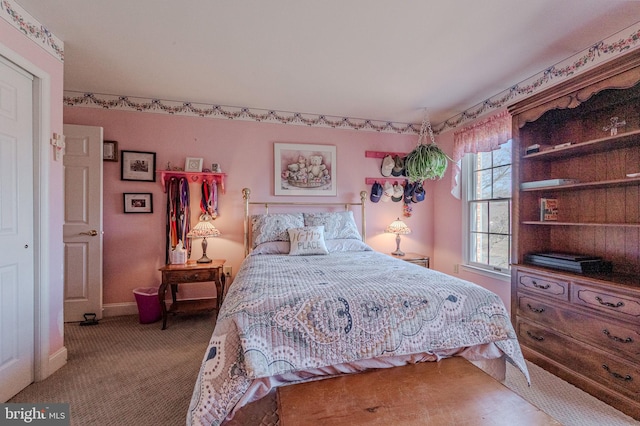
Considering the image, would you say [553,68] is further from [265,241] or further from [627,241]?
[265,241]

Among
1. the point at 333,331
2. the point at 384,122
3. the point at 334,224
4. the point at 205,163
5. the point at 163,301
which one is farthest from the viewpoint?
the point at 384,122

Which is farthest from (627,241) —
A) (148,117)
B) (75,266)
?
(75,266)

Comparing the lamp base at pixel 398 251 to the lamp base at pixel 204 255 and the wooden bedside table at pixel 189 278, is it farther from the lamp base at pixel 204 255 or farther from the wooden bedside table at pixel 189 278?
the lamp base at pixel 204 255

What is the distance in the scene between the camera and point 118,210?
3129 millimetres

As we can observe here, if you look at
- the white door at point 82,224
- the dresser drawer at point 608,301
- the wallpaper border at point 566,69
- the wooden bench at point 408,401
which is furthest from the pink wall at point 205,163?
the wooden bench at point 408,401

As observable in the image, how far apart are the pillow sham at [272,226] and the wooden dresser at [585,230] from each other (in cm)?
212

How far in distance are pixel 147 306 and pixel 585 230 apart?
159 inches

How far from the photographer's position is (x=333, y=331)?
1309 millimetres

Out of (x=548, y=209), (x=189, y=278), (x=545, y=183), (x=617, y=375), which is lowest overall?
(x=617, y=375)

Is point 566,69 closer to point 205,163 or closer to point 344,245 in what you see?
point 344,245

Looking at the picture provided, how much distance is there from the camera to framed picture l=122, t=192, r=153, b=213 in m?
3.13

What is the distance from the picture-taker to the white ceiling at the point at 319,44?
69.1 inches

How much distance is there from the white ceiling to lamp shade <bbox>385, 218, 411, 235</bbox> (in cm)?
155

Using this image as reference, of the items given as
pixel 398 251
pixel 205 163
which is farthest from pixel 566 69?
pixel 205 163
